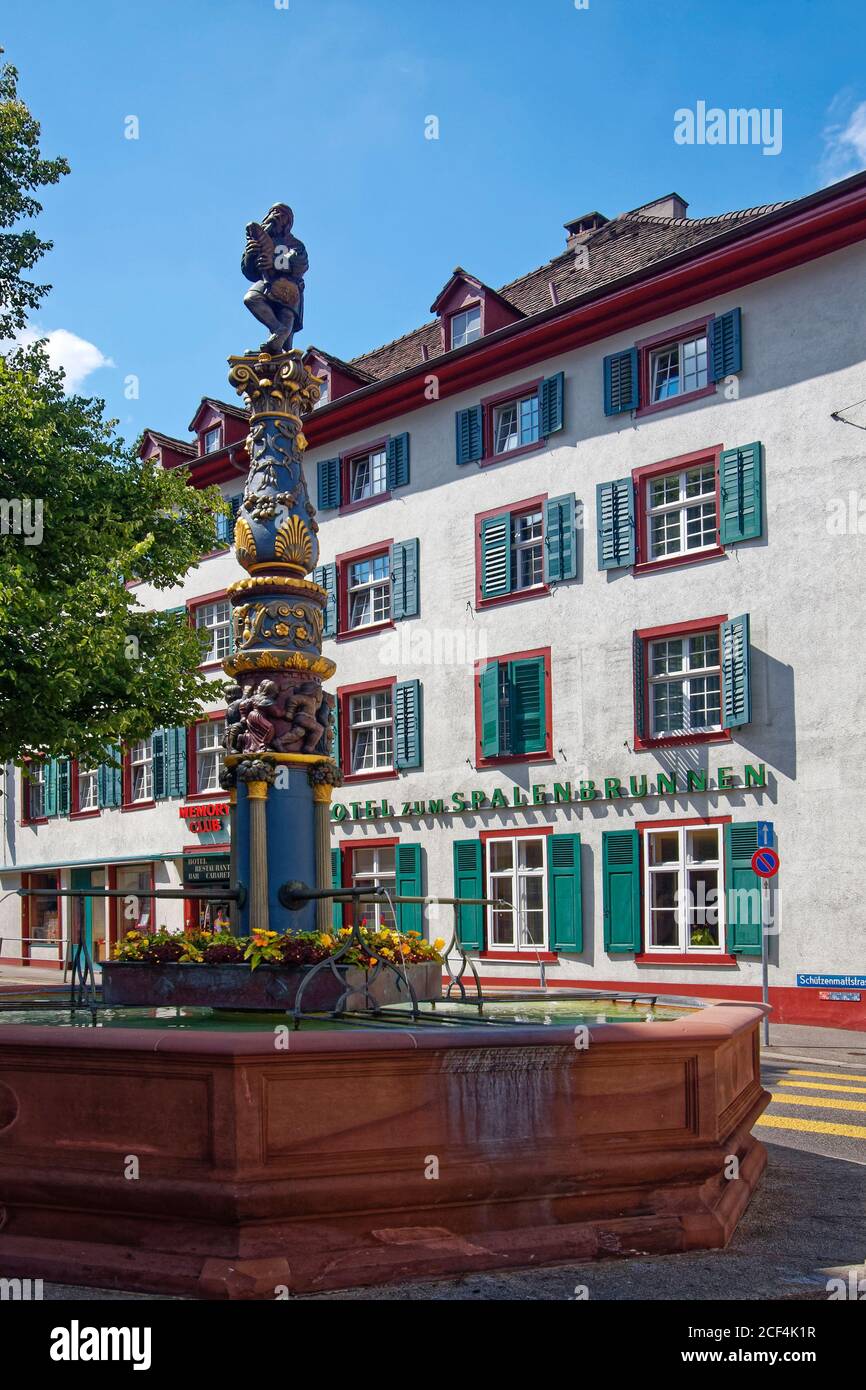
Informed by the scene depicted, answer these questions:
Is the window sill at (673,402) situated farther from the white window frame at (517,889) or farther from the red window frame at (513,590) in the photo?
the white window frame at (517,889)

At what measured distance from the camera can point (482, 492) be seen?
24.6m

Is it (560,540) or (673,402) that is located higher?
(673,402)

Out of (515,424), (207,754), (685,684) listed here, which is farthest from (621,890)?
(207,754)

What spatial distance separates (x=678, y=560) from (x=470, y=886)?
6713 mm

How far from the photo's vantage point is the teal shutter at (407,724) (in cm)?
2502

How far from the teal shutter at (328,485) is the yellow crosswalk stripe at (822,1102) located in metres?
17.9

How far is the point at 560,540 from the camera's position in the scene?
22922mm

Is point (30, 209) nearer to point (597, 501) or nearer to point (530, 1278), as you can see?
point (597, 501)

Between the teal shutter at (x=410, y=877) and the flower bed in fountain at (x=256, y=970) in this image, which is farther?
the teal shutter at (x=410, y=877)

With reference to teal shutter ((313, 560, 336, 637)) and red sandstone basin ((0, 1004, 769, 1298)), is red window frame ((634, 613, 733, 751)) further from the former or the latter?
red sandstone basin ((0, 1004, 769, 1298))

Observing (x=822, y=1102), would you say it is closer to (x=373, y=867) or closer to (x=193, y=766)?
(x=373, y=867)

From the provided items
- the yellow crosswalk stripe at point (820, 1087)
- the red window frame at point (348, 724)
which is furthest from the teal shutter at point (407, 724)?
the yellow crosswalk stripe at point (820, 1087)

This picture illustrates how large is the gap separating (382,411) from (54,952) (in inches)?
652
